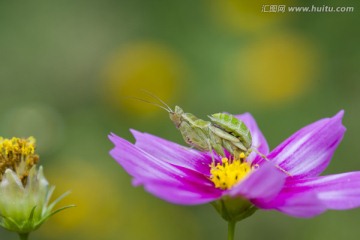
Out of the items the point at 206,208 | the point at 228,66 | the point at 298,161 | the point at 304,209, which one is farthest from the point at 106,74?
the point at 304,209

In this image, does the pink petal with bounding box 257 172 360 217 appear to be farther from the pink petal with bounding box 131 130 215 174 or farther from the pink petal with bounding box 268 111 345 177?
the pink petal with bounding box 131 130 215 174

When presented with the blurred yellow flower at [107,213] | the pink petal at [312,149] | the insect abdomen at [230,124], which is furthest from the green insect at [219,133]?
the blurred yellow flower at [107,213]

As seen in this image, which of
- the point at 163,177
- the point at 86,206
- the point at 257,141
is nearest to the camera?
the point at 163,177

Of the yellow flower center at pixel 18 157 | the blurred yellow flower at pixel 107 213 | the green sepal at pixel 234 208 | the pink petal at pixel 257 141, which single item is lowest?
the blurred yellow flower at pixel 107 213

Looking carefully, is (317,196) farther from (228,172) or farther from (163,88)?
(163,88)

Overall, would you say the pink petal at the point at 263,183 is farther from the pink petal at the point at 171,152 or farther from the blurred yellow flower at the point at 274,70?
the blurred yellow flower at the point at 274,70

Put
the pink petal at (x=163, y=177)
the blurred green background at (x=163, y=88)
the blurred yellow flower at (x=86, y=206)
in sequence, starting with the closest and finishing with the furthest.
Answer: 1. the pink petal at (x=163, y=177)
2. the blurred yellow flower at (x=86, y=206)
3. the blurred green background at (x=163, y=88)

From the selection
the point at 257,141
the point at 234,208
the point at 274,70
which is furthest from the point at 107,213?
the point at 234,208

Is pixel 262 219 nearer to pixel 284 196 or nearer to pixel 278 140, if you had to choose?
pixel 278 140
